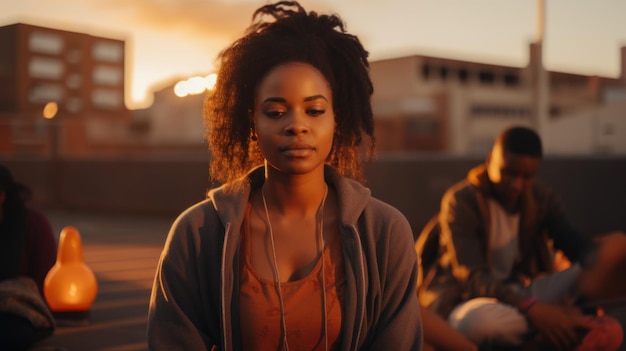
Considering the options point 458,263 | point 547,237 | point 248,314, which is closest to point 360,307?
point 248,314

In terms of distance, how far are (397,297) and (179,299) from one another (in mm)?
653

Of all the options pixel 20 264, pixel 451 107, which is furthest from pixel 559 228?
pixel 451 107

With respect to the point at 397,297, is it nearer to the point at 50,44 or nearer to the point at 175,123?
the point at 175,123

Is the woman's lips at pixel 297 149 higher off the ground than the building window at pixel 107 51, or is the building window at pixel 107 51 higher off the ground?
the building window at pixel 107 51

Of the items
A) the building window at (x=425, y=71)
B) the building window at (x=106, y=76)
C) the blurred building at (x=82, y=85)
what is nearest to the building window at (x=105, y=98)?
the blurred building at (x=82, y=85)

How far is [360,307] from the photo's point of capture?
2.36m

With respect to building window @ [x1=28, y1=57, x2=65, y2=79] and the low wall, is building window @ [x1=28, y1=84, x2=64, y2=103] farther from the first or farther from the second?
the low wall

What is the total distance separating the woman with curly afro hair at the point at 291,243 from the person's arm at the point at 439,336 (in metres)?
1.60

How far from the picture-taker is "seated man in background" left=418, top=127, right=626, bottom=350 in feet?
13.6

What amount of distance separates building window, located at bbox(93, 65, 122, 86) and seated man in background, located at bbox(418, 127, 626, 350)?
109925 millimetres

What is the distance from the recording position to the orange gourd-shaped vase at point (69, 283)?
6.15 meters

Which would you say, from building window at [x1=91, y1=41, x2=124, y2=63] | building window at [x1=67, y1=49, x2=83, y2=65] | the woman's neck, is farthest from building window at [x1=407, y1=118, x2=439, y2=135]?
the woman's neck

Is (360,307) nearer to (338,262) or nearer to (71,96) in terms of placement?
(338,262)

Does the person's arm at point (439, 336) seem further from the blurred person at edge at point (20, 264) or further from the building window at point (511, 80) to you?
the building window at point (511, 80)
